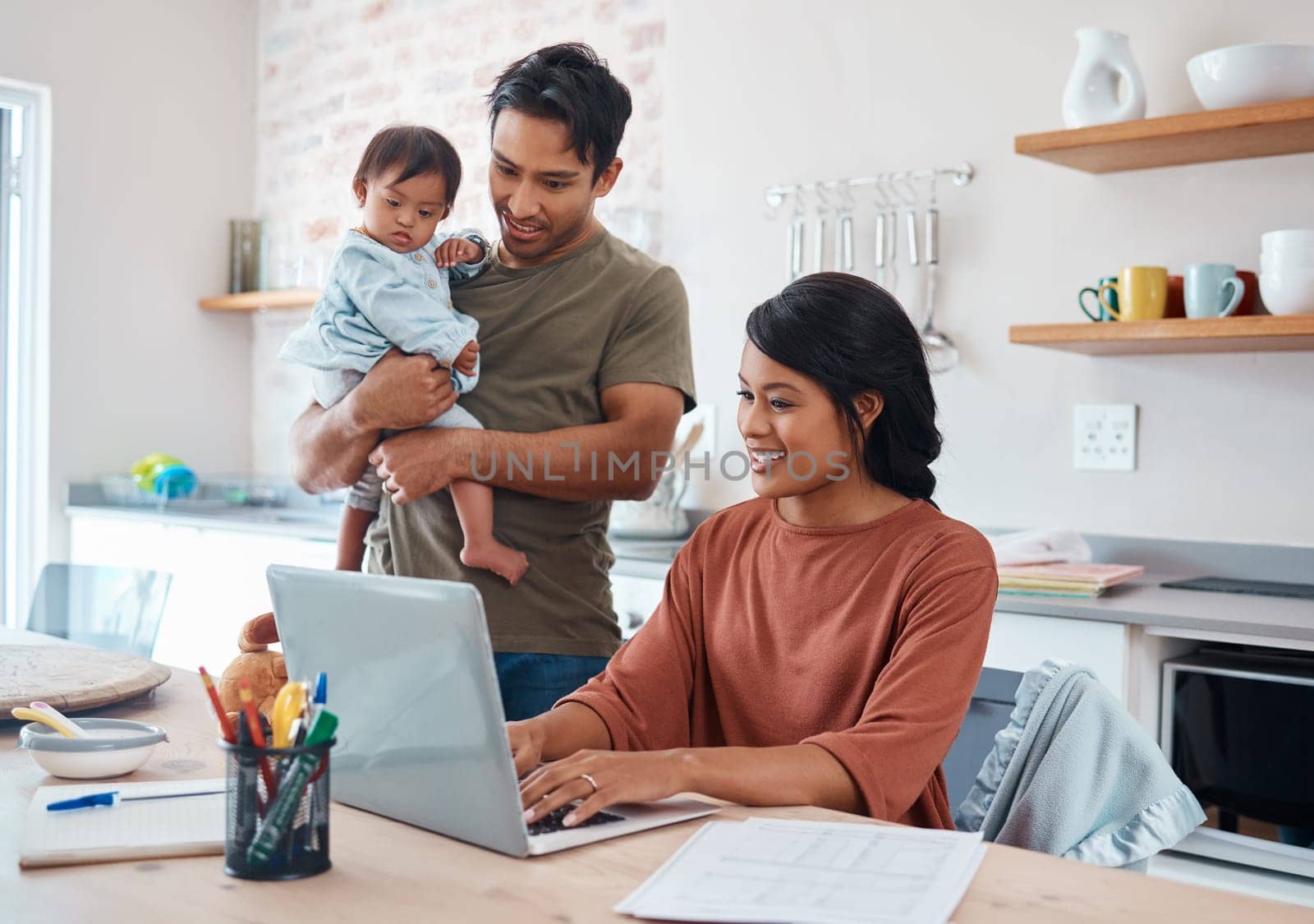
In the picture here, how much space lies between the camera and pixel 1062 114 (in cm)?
262

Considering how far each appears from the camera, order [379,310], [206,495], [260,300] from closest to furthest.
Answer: [379,310] < [260,300] < [206,495]

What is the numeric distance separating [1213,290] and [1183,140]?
0.29m

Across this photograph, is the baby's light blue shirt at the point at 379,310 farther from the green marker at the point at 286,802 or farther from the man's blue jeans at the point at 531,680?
the green marker at the point at 286,802

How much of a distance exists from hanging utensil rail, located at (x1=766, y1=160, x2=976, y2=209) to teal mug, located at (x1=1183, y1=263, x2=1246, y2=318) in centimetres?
63

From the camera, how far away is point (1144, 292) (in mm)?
2381

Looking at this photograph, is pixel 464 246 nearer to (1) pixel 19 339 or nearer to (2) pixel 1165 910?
(2) pixel 1165 910

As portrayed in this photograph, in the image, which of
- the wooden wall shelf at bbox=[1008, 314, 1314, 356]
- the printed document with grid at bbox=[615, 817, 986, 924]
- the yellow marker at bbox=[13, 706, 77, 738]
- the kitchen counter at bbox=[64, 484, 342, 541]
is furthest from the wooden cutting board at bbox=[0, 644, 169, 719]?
the wooden wall shelf at bbox=[1008, 314, 1314, 356]

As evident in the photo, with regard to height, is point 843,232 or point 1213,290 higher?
point 843,232

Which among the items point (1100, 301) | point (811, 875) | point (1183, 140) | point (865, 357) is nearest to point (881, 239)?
point (1100, 301)

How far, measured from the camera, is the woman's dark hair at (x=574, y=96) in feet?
5.25

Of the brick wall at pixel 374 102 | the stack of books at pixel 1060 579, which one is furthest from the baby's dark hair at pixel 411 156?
the brick wall at pixel 374 102

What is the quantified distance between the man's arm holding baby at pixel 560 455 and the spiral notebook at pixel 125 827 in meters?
0.53

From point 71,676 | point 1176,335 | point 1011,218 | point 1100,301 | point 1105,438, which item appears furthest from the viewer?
point 1011,218

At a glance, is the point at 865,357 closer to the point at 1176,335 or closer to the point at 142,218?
the point at 1176,335
